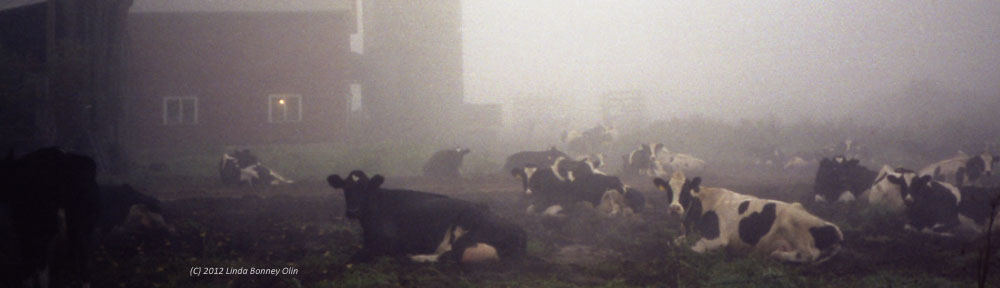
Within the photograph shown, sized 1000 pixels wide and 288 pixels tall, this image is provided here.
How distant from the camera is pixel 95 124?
53.4ft

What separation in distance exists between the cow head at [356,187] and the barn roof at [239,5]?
65.0 feet

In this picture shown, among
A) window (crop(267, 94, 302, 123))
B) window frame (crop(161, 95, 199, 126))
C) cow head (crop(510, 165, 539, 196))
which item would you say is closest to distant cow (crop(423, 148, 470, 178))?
cow head (crop(510, 165, 539, 196))

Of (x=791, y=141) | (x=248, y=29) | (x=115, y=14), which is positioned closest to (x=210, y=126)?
(x=248, y=29)

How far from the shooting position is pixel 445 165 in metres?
18.4

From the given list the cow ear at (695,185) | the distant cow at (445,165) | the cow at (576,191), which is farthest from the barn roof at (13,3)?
the cow ear at (695,185)

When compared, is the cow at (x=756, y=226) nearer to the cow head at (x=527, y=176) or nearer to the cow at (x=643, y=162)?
the cow head at (x=527, y=176)

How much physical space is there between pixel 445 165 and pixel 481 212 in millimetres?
10603

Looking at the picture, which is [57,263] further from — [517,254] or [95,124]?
[95,124]

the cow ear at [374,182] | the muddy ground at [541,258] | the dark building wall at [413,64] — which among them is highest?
the dark building wall at [413,64]

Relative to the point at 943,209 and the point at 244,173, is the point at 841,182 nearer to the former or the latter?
the point at 943,209

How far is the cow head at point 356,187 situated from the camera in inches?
300

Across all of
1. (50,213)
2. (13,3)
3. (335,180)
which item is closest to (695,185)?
(335,180)

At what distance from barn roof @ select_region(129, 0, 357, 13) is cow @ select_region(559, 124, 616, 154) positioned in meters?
11.0

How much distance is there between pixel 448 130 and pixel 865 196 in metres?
23.2
